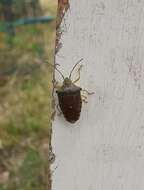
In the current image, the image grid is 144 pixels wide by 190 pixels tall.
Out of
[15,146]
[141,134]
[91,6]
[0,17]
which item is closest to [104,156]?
[141,134]

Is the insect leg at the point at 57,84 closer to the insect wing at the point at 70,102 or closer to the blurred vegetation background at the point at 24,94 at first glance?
the insect wing at the point at 70,102

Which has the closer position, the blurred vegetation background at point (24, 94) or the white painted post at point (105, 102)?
the white painted post at point (105, 102)

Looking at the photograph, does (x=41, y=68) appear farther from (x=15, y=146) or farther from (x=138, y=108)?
(x=138, y=108)

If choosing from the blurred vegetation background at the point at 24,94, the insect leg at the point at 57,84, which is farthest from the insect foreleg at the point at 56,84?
the blurred vegetation background at the point at 24,94

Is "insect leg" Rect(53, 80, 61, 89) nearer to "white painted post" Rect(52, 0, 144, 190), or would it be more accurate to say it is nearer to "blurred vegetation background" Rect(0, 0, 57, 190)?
"white painted post" Rect(52, 0, 144, 190)

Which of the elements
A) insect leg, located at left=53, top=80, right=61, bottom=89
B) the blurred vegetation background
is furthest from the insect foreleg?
the blurred vegetation background
